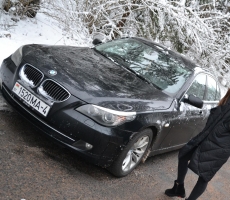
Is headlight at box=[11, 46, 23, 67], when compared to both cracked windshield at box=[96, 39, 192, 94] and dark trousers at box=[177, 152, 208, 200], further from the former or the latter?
dark trousers at box=[177, 152, 208, 200]

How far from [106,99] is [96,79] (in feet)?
1.38

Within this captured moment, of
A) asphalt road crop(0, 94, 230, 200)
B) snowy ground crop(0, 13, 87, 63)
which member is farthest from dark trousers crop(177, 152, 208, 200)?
snowy ground crop(0, 13, 87, 63)

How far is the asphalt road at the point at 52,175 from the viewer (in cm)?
299

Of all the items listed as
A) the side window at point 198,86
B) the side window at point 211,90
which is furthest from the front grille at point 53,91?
the side window at point 211,90

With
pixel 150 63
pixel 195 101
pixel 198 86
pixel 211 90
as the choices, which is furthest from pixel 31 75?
pixel 211 90

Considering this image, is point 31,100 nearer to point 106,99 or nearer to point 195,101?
point 106,99

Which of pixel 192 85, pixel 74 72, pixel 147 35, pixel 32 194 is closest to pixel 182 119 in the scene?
pixel 192 85

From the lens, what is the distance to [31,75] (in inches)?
143

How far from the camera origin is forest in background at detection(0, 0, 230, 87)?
27.0 feet

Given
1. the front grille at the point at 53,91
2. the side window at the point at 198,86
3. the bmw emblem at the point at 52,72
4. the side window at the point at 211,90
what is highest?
the bmw emblem at the point at 52,72

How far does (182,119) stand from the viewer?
4352 millimetres

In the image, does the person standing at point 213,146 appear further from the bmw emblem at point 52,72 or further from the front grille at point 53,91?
the bmw emblem at point 52,72

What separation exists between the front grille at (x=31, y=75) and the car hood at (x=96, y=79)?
66 mm

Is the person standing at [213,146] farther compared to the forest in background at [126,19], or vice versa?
the forest in background at [126,19]
